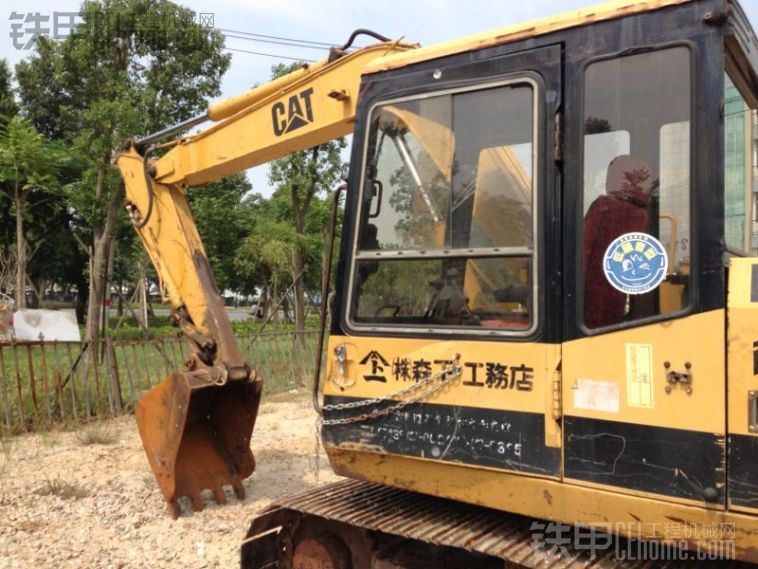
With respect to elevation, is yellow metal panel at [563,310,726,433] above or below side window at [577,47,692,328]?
below

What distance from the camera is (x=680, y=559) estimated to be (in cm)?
238

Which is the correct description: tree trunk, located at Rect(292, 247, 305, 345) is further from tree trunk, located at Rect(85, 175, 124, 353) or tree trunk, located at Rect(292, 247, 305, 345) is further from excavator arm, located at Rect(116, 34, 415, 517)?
excavator arm, located at Rect(116, 34, 415, 517)

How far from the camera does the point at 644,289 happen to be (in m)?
2.25

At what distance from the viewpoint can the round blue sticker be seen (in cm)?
223

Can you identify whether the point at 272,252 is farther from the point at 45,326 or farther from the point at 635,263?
the point at 635,263

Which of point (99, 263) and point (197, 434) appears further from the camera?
point (99, 263)

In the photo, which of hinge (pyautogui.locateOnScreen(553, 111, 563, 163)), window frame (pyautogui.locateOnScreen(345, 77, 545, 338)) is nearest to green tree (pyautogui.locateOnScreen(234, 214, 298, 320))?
window frame (pyautogui.locateOnScreen(345, 77, 545, 338))

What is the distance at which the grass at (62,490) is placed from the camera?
5.47 metres

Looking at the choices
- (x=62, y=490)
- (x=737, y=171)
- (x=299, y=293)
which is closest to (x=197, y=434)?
(x=62, y=490)

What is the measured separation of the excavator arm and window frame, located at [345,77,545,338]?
4.41ft

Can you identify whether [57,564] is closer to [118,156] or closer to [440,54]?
[118,156]

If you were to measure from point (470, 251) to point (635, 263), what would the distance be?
61 centimetres

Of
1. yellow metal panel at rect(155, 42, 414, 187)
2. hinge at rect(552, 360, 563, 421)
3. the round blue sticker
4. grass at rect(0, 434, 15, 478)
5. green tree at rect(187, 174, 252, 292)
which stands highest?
green tree at rect(187, 174, 252, 292)

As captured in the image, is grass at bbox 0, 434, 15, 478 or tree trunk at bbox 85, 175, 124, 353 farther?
tree trunk at bbox 85, 175, 124, 353
